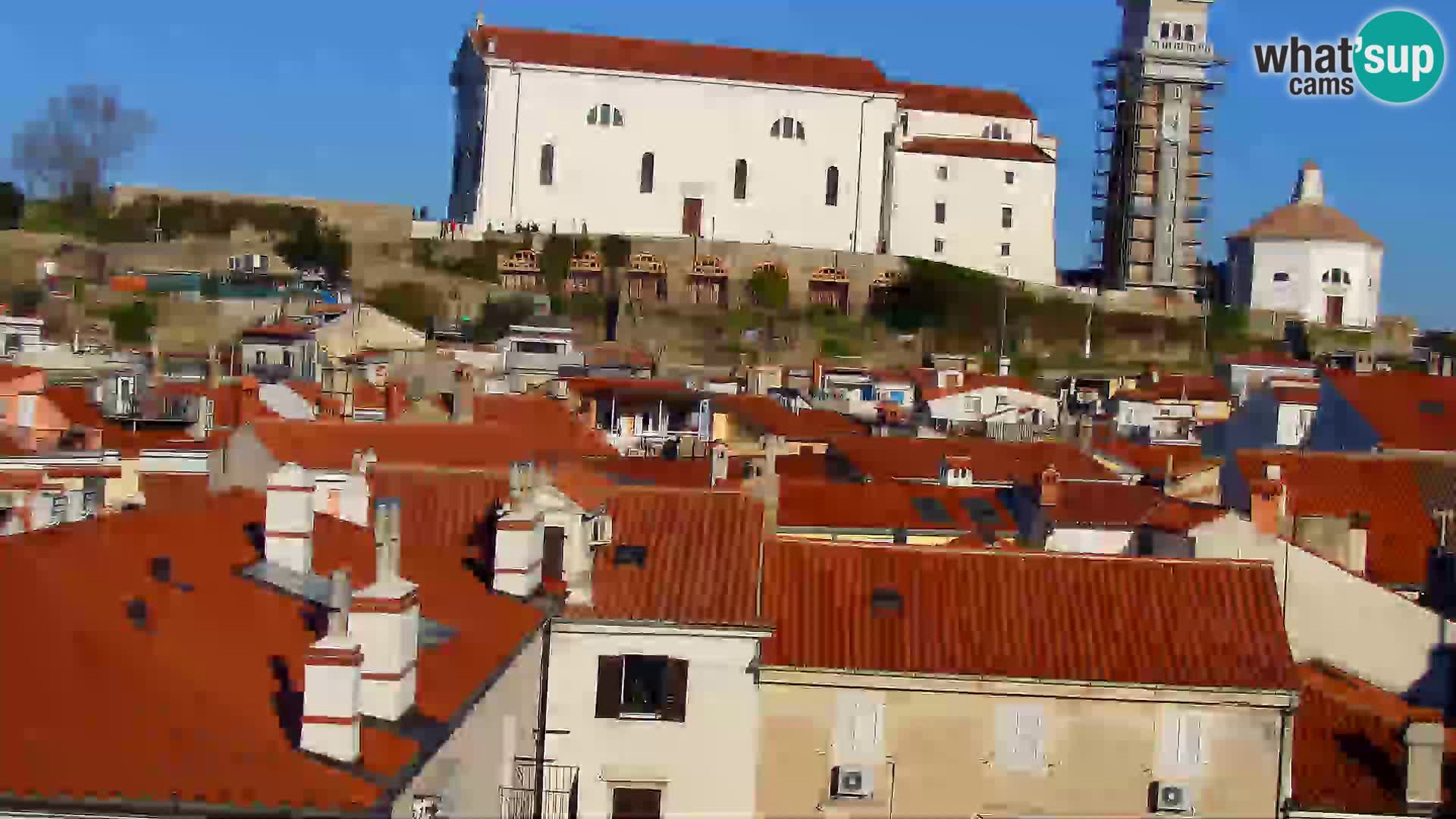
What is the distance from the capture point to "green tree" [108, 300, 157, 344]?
82062 mm

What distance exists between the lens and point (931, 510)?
37.6 meters

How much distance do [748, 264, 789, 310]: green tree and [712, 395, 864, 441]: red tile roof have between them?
29462 mm

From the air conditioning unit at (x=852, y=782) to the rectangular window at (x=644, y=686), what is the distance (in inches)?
59.3

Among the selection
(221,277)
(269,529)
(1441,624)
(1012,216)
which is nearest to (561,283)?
(221,277)

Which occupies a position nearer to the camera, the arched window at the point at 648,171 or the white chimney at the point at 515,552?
the white chimney at the point at 515,552

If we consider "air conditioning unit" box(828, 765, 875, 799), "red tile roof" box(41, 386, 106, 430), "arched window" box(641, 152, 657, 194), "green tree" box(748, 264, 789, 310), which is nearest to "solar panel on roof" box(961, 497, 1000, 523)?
"red tile roof" box(41, 386, 106, 430)

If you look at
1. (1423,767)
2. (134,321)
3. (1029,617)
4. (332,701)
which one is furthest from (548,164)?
(332,701)

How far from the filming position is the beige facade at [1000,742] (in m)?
21.4

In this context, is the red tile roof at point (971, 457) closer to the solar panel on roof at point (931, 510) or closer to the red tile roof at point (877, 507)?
the red tile roof at point (877, 507)

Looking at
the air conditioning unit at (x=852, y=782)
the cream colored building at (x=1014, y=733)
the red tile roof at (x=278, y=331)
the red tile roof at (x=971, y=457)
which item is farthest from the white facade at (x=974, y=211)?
the air conditioning unit at (x=852, y=782)

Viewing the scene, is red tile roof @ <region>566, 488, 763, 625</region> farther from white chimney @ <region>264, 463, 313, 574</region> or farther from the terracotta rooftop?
the terracotta rooftop

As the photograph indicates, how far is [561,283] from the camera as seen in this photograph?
88.9m

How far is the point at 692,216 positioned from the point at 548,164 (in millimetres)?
6156

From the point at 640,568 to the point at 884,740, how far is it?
8.94 feet
